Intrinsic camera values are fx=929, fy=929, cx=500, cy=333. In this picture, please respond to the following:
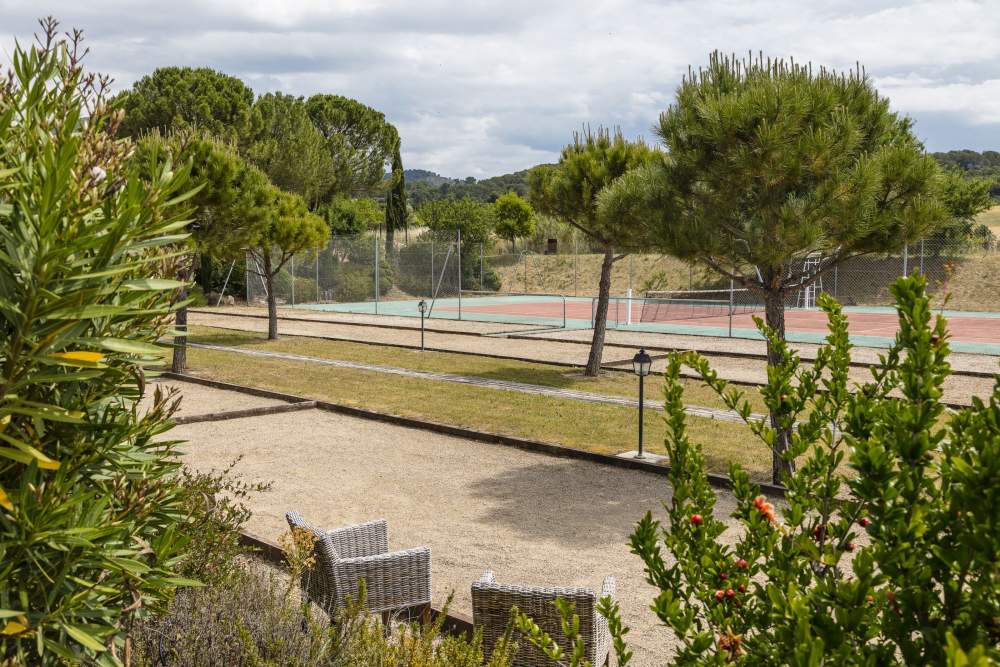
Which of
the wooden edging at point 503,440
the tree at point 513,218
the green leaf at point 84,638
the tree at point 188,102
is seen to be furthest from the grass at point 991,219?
the green leaf at point 84,638

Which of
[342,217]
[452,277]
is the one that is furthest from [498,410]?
[342,217]

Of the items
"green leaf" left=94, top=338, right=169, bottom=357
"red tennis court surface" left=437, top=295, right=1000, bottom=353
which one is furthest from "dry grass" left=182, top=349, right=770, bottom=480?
"red tennis court surface" left=437, top=295, right=1000, bottom=353

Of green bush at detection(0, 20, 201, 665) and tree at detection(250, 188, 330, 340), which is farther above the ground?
tree at detection(250, 188, 330, 340)

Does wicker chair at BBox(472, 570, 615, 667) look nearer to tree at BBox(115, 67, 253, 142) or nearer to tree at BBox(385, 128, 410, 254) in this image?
tree at BBox(115, 67, 253, 142)

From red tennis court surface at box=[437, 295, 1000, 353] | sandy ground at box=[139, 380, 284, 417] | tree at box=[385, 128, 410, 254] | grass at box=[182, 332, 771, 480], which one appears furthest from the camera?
tree at box=[385, 128, 410, 254]

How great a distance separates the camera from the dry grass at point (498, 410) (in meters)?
11.3

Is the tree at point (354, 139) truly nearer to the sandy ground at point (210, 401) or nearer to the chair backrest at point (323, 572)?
the sandy ground at point (210, 401)

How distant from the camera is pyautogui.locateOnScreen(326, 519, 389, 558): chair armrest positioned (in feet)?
19.3

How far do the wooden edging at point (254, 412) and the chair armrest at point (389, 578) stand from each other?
7.70m

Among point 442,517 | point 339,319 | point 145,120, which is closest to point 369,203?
point 145,120

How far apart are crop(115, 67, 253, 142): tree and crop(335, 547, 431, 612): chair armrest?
40.5 meters

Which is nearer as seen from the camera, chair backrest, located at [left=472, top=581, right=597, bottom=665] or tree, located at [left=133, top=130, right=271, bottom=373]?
chair backrest, located at [left=472, top=581, right=597, bottom=665]

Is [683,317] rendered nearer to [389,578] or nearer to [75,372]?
[389,578]

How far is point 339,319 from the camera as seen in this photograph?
31094mm
